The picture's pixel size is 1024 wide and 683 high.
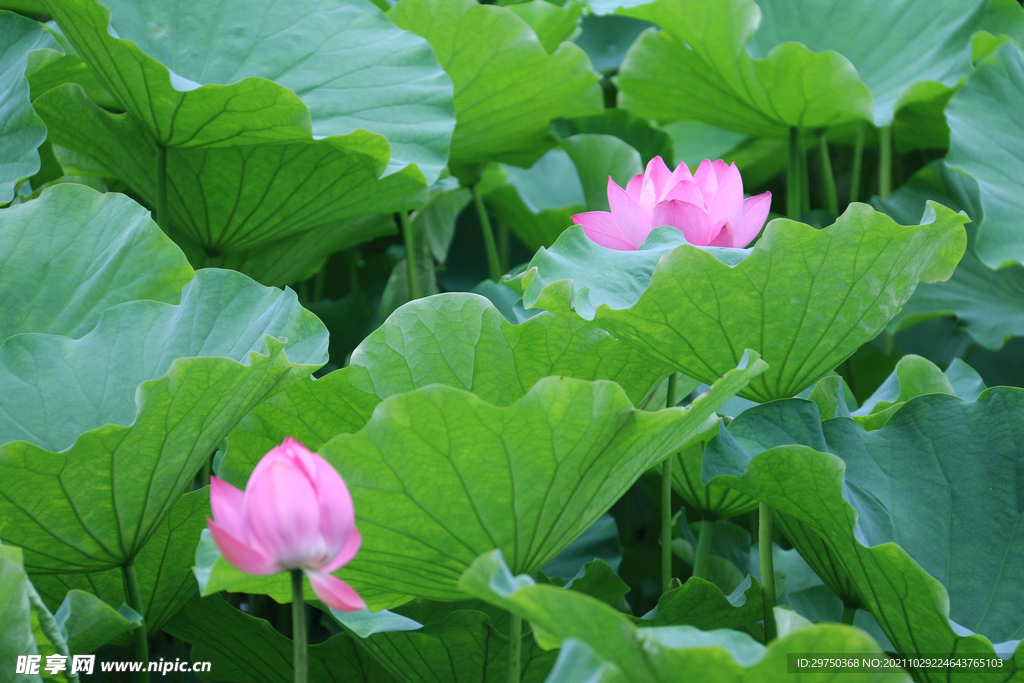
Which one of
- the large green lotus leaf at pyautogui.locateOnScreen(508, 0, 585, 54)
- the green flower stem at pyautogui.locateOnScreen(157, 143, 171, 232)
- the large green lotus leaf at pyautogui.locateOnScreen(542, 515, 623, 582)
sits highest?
the large green lotus leaf at pyautogui.locateOnScreen(508, 0, 585, 54)

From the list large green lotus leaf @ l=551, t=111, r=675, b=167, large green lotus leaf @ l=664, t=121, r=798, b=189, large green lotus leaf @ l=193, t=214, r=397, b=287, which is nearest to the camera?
large green lotus leaf @ l=193, t=214, r=397, b=287

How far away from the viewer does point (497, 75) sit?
1.03 m

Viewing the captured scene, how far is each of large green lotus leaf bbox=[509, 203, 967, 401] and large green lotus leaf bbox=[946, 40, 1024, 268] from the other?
0.33 metres

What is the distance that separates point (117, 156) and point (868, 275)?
72 centimetres

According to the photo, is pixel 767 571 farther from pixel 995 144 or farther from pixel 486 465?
pixel 995 144

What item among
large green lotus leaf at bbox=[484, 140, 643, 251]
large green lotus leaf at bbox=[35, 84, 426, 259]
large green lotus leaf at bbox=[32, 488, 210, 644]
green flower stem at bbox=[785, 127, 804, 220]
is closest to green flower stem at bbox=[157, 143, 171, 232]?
large green lotus leaf at bbox=[35, 84, 426, 259]

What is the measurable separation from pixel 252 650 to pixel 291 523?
389mm

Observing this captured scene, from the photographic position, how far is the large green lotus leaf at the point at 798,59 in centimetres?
100

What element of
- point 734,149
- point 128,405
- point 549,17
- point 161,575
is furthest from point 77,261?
point 734,149

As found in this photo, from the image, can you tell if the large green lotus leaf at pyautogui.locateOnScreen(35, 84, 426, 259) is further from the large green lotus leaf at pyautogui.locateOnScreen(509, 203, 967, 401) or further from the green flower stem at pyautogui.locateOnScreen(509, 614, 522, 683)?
the green flower stem at pyautogui.locateOnScreen(509, 614, 522, 683)

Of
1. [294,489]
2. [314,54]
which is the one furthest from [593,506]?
[314,54]

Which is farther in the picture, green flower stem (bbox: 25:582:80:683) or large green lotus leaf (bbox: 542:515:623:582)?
large green lotus leaf (bbox: 542:515:623:582)

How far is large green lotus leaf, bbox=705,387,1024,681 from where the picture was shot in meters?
0.56

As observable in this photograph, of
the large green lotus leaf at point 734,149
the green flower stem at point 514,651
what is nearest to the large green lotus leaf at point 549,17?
the large green lotus leaf at point 734,149
